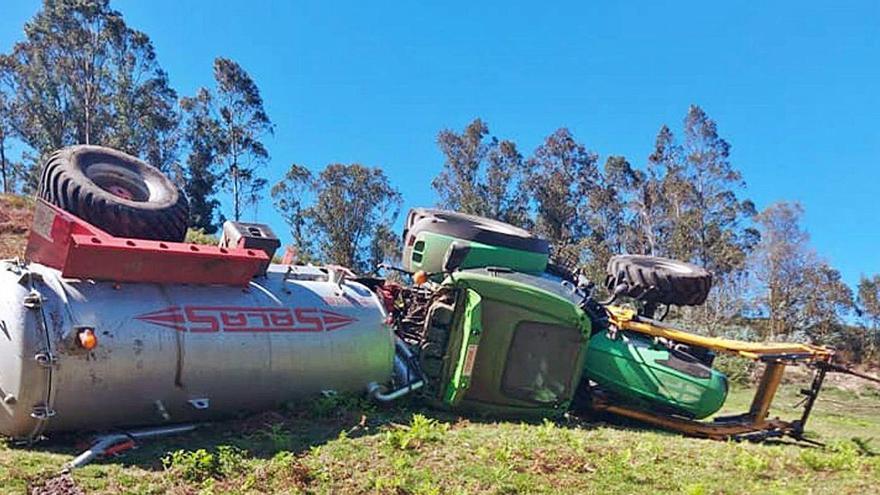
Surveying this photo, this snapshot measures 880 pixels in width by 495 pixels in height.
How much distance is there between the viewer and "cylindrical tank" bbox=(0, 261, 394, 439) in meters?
5.31

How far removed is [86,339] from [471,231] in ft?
16.4

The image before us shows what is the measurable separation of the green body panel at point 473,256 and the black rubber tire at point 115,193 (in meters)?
3.06

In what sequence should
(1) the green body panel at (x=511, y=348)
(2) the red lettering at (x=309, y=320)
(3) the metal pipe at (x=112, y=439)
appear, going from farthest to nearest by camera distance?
(1) the green body panel at (x=511, y=348)
(2) the red lettering at (x=309, y=320)
(3) the metal pipe at (x=112, y=439)

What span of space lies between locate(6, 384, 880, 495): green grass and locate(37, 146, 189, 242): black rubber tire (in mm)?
2081

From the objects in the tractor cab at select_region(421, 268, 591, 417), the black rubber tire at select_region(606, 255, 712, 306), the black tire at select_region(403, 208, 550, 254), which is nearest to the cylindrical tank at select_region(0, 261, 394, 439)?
the tractor cab at select_region(421, 268, 591, 417)

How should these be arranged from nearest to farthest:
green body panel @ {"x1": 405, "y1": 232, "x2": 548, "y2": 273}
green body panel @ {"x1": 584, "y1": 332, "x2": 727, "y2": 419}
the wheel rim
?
the wheel rim → green body panel @ {"x1": 584, "y1": 332, "x2": 727, "y2": 419} → green body panel @ {"x1": 405, "y1": 232, "x2": 548, "y2": 273}

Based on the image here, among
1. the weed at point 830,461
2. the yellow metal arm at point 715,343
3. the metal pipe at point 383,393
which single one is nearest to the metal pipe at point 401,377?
the metal pipe at point 383,393

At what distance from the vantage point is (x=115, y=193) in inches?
306

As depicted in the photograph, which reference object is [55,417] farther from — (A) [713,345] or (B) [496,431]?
(A) [713,345]

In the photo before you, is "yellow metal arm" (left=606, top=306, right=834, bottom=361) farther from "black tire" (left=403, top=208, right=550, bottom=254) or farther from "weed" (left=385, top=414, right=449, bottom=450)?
"weed" (left=385, top=414, right=449, bottom=450)

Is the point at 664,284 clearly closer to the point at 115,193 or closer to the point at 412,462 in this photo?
the point at 412,462

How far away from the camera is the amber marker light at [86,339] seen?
533cm

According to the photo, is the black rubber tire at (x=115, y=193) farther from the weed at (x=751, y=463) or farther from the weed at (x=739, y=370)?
the weed at (x=739, y=370)

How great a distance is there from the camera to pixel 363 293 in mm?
7699
